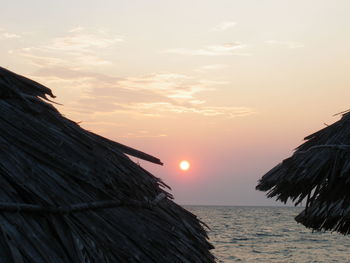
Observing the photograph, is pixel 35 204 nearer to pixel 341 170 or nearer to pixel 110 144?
pixel 110 144

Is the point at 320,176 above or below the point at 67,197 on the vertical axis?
above

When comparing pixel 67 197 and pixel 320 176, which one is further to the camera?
pixel 320 176

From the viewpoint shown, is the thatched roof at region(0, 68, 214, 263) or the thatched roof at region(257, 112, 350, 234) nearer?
the thatched roof at region(0, 68, 214, 263)

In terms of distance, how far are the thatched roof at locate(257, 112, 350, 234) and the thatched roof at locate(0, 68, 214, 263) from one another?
202 cm

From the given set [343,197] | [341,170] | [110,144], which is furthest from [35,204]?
[343,197]

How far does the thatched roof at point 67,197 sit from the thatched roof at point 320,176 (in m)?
2.02

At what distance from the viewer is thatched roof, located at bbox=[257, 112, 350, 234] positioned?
18.4 feet

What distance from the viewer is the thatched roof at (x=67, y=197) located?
8.76 ft

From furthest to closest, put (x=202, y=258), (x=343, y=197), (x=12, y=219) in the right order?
(x=343, y=197)
(x=202, y=258)
(x=12, y=219)

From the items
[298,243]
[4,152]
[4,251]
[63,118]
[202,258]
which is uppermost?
[63,118]

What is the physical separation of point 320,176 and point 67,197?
366cm

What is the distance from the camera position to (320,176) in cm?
583

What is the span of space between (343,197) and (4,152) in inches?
170

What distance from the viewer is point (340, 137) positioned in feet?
18.7
